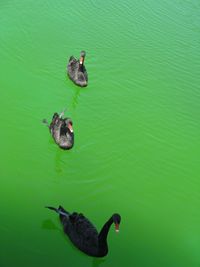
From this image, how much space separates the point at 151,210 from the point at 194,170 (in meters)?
0.84

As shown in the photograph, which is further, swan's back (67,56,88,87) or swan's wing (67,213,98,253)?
swan's back (67,56,88,87)

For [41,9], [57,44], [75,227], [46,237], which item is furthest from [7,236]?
[41,9]

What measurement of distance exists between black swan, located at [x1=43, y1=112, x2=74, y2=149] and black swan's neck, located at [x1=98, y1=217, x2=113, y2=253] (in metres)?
1.20

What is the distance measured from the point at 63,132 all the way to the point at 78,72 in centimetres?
115

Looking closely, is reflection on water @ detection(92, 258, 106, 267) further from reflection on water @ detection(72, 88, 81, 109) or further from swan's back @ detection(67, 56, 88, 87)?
swan's back @ detection(67, 56, 88, 87)

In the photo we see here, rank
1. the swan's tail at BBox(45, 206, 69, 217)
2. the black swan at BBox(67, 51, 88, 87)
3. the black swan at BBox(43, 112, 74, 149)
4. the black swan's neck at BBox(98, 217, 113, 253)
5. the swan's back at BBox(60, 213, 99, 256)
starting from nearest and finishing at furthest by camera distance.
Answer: the black swan's neck at BBox(98, 217, 113, 253)
the swan's back at BBox(60, 213, 99, 256)
the swan's tail at BBox(45, 206, 69, 217)
the black swan at BBox(43, 112, 74, 149)
the black swan at BBox(67, 51, 88, 87)

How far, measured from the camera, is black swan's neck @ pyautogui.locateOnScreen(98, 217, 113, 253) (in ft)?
11.5

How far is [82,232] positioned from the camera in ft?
12.0

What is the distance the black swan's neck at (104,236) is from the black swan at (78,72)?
2.34 metres

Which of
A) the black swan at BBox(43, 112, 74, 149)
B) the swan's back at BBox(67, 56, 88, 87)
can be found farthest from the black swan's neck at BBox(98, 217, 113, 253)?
the swan's back at BBox(67, 56, 88, 87)

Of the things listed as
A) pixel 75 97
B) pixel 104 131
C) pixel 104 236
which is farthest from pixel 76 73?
pixel 104 236

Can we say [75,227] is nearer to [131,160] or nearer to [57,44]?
[131,160]

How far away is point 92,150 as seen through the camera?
4.60 m

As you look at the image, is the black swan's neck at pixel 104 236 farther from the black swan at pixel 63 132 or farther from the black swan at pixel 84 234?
the black swan at pixel 63 132
